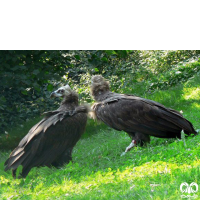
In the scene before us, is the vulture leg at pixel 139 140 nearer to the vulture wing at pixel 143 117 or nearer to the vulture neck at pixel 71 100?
the vulture wing at pixel 143 117

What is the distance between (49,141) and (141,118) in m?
1.48

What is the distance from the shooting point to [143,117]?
20.2 ft

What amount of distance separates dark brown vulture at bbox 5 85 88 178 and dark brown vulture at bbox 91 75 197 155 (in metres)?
0.46

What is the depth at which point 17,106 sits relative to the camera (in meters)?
12.1

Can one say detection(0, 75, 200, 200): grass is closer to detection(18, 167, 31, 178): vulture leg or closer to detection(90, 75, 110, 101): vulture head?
detection(18, 167, 31, 178): vulture leg

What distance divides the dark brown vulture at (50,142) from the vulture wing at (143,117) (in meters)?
0.47

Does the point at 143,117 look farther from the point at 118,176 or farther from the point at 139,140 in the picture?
the point at 118,176

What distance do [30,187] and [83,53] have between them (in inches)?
225

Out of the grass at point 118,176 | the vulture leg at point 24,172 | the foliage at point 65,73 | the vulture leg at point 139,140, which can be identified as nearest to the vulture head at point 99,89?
the grass at point 118,176

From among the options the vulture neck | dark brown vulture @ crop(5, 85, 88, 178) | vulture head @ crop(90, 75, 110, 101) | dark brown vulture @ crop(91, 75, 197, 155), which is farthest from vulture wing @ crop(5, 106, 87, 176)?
vulture head @ crop(90, 75, 110, 101)

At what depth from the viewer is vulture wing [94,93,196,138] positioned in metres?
6.04

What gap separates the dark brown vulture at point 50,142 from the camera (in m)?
5.85

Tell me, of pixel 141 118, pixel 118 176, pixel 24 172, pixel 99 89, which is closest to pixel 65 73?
pixel 99 89

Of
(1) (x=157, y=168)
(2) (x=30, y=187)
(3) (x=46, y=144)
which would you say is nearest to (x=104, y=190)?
(1) (x=157, y=168)
